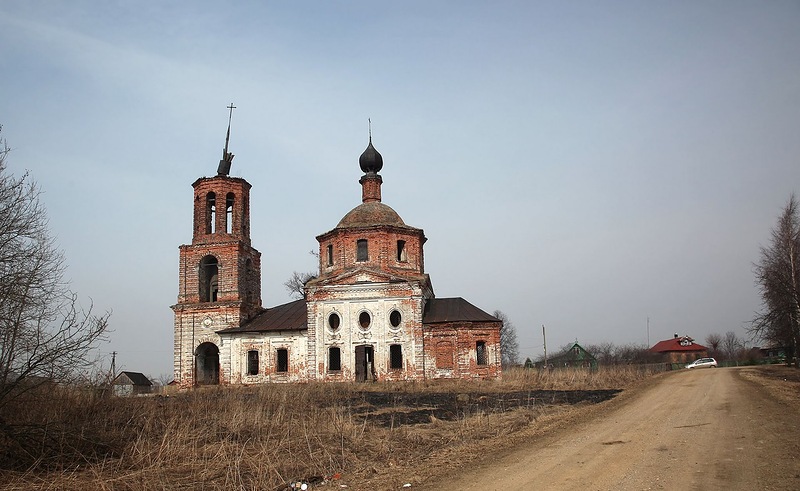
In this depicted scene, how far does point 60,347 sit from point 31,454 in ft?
5.09

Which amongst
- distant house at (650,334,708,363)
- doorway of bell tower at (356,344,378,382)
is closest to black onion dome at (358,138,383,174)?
doorway of bell tower at (356,344,378,382)

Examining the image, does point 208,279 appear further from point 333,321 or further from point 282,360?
point 333,321

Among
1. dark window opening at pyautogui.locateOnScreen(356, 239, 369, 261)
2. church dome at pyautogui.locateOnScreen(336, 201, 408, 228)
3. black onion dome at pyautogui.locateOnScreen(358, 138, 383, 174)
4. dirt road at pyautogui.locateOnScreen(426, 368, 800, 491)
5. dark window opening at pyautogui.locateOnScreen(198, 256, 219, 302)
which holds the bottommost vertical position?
dirt road at pyautogui.locateOnScreen(426, 368, 800, 491)

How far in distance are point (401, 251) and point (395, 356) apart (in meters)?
5.35

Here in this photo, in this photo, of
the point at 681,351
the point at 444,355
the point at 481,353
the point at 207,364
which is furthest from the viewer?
the point at 681,351

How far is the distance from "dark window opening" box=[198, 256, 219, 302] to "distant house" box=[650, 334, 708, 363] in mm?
56978

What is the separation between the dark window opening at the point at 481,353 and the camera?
1169 inches

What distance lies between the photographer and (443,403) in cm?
1944

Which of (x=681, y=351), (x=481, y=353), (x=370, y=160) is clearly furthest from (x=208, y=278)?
(x=681, y=351)

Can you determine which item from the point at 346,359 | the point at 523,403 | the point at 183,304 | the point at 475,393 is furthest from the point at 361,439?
the point at 183,304

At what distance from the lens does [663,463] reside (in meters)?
8.21

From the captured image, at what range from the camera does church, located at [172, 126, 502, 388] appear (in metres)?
29.8

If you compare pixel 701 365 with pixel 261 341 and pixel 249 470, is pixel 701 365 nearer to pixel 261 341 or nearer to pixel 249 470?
pixel 261 341

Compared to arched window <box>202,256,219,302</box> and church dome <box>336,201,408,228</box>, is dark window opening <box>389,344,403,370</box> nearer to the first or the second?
church dome <box>336,201,408,228</box>
